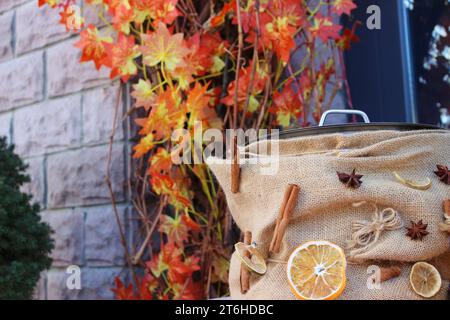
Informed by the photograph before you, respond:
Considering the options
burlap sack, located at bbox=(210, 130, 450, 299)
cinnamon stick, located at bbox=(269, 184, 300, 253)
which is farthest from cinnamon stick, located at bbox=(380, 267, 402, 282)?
cinnamon stick, located at bbox=(269, 184, 300, 253)

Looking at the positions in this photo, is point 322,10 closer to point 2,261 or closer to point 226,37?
point 226,37

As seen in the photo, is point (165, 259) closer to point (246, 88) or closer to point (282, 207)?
point (246, 88)

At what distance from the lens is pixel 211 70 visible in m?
1.34

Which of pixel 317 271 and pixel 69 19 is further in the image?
pixel 69 19

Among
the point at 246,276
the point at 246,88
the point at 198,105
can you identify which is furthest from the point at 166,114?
the point at 246,276

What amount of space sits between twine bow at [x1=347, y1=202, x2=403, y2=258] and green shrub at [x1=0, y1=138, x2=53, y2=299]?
747mm

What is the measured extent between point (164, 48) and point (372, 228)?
2.05 feet

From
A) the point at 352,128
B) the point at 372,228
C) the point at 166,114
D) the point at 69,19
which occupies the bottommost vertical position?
the point at 372,228

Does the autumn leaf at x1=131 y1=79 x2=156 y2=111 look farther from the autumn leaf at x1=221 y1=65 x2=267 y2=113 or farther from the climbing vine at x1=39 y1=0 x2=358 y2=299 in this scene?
the autumn leaf at x1=221 y1=65 x2=267 y2=113

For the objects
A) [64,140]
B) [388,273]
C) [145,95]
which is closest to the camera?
[388,273]

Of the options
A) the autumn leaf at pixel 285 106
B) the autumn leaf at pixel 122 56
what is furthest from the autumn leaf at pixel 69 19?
the autumn leaf at pixel 285 106

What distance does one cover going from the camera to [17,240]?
4.14 feet
